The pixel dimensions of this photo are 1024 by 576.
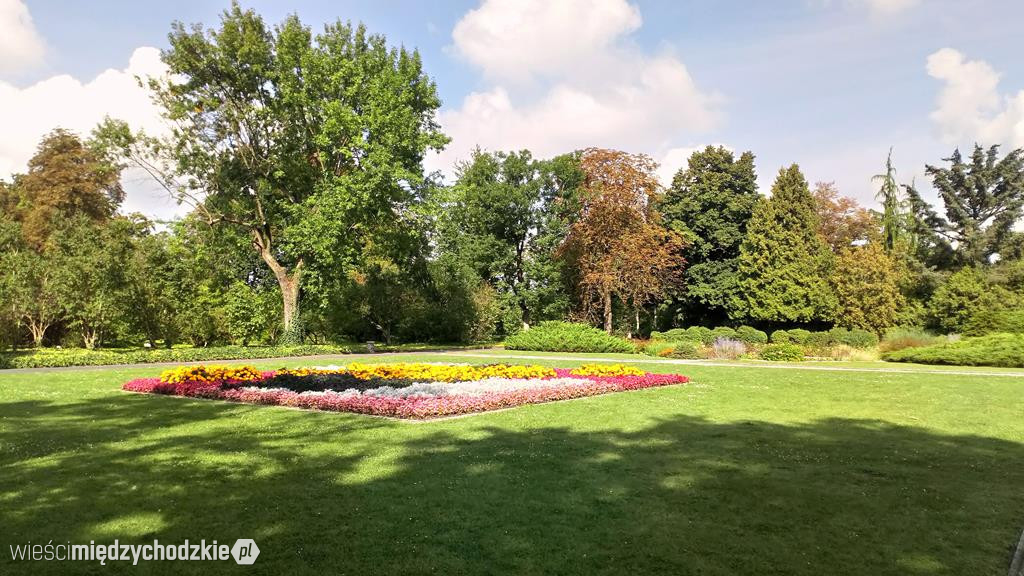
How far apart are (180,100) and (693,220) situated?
105 feet

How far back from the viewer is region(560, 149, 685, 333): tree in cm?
3534

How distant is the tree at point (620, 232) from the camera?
116ft

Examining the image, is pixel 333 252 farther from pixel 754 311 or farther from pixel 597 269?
pixel 754 311

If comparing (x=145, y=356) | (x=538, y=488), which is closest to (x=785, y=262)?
(x=145, y=356)

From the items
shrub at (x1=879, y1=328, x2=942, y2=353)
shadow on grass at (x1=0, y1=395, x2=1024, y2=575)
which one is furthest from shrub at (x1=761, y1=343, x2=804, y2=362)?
shadow on grass at (x1=0, y1=395, x2=1024, y2=575)

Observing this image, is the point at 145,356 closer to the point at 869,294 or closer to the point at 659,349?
the point at 659,349

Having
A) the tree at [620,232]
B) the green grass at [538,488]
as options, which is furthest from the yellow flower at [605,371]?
the tree at [620,232]

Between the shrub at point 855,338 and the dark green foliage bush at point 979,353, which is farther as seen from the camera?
the shrub at point 855,338

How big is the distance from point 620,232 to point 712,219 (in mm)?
8325

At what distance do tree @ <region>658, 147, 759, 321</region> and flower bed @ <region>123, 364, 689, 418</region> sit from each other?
25.9 meters

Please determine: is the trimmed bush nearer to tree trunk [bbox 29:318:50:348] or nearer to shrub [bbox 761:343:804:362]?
shrub [bbox 761:343:804:362]

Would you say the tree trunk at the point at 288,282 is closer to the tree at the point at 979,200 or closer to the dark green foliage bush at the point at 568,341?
the dark green foliage bush at the point at 568,341

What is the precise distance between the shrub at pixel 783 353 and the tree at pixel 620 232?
1139cm

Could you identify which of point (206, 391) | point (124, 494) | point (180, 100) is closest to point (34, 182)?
point (180, 100)
